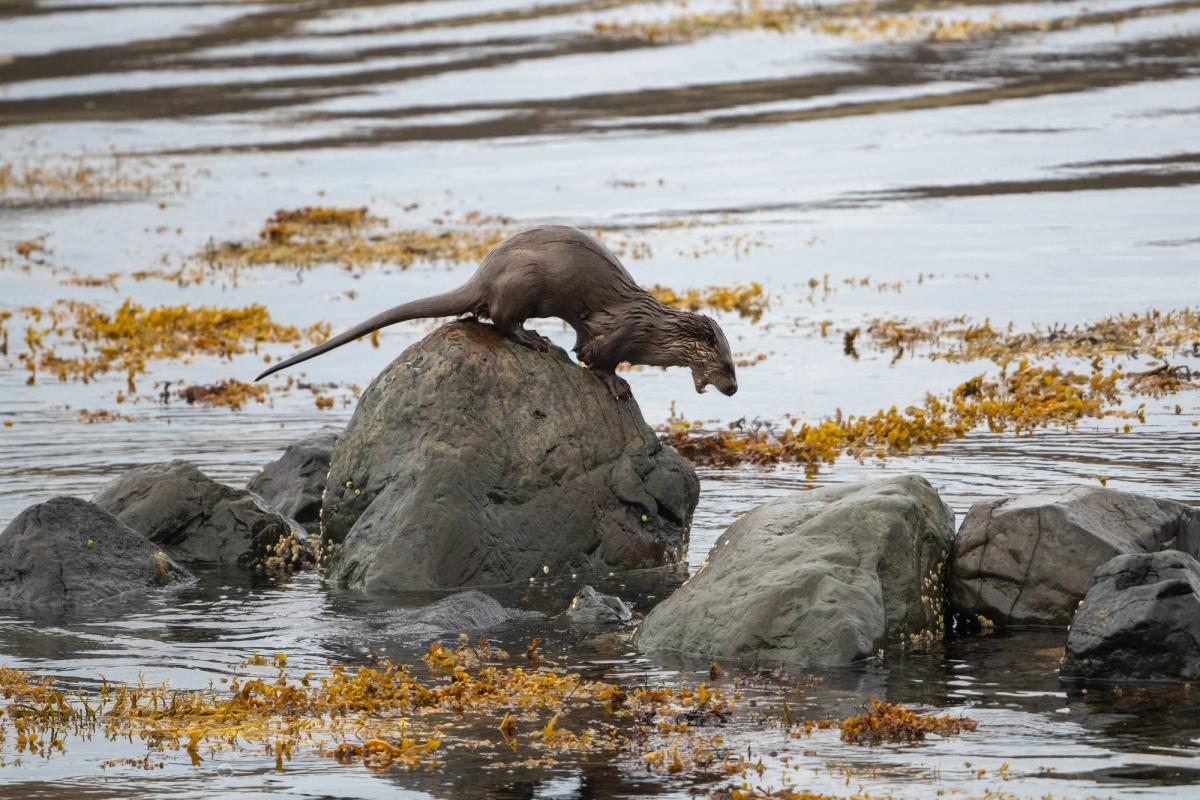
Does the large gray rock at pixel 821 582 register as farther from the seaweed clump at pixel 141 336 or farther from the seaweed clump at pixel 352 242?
the seaweed clump at pixel 352 242

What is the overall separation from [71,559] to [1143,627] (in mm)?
6335

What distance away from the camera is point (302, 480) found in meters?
13.2

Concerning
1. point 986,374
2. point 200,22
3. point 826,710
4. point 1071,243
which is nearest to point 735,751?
point 826,710

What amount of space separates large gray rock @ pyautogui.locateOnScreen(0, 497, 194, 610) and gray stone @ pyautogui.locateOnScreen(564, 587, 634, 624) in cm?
278

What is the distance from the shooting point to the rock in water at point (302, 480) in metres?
13.1

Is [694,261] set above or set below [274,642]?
above

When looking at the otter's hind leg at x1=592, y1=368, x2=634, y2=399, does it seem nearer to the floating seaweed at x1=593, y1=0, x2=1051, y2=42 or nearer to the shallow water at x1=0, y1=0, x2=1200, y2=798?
the shallow water at x1=0, y1=0, x2=1200, y2=798

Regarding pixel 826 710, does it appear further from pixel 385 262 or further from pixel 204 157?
pixel 204 157

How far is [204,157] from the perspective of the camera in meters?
32.6

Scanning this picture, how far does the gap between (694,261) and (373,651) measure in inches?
533

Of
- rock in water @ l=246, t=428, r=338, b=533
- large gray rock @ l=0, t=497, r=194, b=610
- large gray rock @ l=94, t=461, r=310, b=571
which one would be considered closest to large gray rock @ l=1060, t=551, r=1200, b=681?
large gray rock @ l=94, t=461, r=310, b=571

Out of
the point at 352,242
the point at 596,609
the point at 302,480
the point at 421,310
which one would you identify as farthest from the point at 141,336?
the point at 596,609

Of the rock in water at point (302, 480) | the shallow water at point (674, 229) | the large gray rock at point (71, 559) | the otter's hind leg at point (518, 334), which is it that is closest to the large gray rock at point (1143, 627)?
the shallow water at point (674, 229)

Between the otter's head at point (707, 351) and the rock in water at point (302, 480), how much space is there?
2985 millimetres
